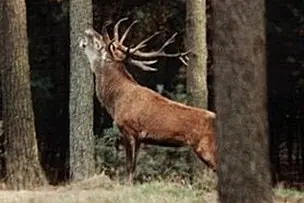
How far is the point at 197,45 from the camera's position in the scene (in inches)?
658

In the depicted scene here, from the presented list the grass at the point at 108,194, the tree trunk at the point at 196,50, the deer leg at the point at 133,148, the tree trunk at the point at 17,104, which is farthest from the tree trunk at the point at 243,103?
the tree trunk at the point at 196,50

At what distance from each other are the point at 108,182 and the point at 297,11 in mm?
8690

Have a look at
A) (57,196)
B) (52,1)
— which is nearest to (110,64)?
(57,196)

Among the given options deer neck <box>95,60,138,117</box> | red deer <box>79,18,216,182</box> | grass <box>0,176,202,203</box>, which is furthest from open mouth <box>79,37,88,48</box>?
grass <box>0,176,202,203</box>

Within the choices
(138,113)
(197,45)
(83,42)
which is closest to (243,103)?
(138,113)

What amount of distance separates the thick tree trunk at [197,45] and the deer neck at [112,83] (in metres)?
2.13

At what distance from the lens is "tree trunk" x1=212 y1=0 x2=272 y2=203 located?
745 centimetres

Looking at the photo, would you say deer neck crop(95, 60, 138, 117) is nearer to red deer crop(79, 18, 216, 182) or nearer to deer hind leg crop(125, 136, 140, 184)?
red deer crop(79, 18, 216, 182)

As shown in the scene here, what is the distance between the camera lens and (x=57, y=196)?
12.0 metres

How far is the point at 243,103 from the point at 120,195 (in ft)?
13.8

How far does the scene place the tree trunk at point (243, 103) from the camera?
24.4 feet

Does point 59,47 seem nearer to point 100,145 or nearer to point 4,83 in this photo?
point 100,145

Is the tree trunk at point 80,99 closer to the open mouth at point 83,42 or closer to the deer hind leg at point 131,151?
the open mouth at point 83,42

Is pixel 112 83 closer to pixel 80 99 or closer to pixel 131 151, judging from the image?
pixel 131 151
